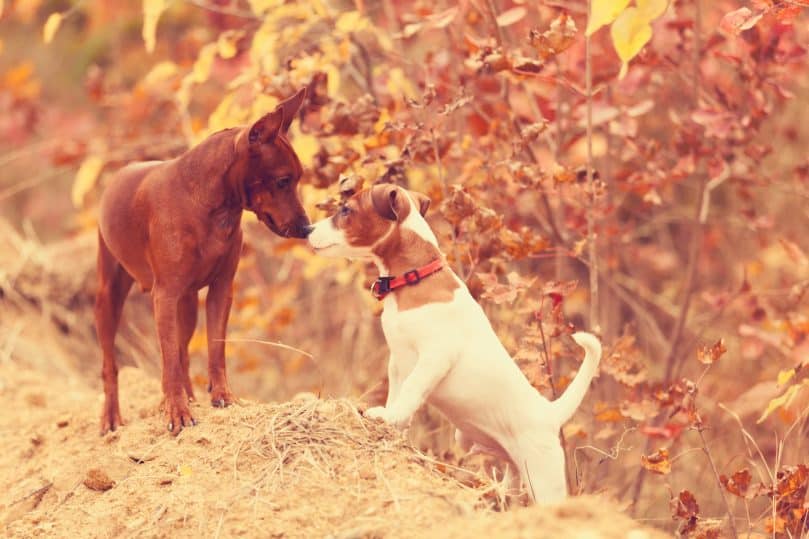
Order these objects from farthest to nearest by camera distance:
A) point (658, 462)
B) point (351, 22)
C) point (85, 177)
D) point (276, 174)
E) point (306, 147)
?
point (85, 177) < point (306, 147) < point (351, 22) < point (658, 462) < point (276, 174)

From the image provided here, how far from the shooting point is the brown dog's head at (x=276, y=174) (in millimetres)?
3443

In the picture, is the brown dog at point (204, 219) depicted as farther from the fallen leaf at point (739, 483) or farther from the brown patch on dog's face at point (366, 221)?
the fallen leaf at point (739, 483)

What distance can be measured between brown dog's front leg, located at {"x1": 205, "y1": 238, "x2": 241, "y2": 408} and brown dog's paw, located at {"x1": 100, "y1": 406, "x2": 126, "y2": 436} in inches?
16.9

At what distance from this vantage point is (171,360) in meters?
3.55

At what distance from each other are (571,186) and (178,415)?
67.5 inches

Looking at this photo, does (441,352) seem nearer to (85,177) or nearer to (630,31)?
(630,31)

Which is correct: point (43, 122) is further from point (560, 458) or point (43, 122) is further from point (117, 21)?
point (560, 458)

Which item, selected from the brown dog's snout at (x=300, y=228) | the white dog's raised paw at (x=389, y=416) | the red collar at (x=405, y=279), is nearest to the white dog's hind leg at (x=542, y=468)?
the white dog's raised paw at (x=389, y=416)

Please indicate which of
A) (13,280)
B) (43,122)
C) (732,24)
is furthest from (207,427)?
(43,122)

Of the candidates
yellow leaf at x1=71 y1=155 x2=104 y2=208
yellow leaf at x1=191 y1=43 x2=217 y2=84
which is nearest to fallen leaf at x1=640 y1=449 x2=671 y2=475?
yellow leaf at x1=191 y1=43 x2=217 y2=84

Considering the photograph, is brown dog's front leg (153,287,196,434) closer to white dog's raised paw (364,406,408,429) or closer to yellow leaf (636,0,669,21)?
white dog's raised paw (364,406,408,429)

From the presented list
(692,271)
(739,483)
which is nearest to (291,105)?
(739,483)

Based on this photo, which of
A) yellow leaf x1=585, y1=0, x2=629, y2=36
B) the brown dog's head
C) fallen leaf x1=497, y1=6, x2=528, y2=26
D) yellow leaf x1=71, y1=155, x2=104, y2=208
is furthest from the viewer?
yellow leaf x1=71, y1=155, x2=104, y2=208

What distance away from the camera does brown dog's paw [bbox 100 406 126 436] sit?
3900mm
